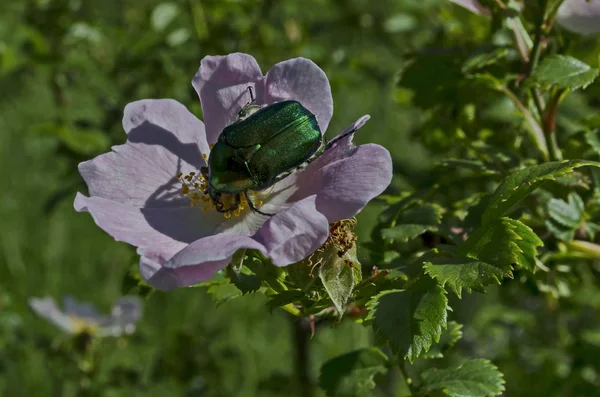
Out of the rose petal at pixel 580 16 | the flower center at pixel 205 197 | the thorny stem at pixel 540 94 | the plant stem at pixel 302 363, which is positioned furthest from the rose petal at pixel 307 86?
the plant stem at pixel 302 363

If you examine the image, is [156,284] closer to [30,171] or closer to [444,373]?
[444,373]

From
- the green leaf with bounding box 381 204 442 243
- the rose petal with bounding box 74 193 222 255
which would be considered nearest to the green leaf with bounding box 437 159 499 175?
the green leaf with bounding box 381 204 442 243

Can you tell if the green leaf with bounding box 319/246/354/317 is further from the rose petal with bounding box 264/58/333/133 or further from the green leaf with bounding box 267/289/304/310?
the rose petal with bounding box 264/58/333/133

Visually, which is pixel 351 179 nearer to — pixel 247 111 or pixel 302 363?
pixel 247 111

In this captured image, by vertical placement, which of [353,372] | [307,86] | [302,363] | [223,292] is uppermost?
[307,86]

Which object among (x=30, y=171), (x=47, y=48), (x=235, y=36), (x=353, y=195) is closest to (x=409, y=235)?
(x=353, y=195)

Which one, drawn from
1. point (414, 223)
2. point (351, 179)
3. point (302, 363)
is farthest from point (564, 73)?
point (302, 363)
